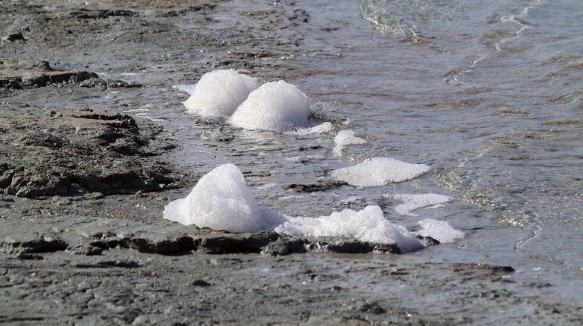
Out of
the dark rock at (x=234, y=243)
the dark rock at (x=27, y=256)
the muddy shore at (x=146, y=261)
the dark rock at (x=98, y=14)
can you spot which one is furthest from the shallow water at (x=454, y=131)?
the dark rock at (x=98, y=14)

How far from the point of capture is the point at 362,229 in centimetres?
439

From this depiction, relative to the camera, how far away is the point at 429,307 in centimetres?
353

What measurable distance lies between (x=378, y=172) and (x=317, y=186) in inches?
18.3

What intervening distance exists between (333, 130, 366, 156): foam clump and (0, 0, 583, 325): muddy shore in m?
1.05

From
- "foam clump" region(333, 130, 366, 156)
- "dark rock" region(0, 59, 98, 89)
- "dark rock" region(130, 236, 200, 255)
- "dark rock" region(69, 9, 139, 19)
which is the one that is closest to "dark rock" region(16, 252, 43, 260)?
"dark rock" region(130, 236, 200, 255)

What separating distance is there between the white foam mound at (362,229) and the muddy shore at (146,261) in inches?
4.1

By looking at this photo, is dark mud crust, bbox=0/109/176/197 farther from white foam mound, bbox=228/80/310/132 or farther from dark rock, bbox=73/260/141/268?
A: dark rock, bbox=73/260/141/268

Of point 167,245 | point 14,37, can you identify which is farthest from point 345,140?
point 14,37

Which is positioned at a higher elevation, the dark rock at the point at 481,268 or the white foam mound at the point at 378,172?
the dark rock at the point at 481,268

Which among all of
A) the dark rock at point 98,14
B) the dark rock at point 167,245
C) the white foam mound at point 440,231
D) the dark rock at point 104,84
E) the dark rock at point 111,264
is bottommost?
the white foam mound at point 440,231

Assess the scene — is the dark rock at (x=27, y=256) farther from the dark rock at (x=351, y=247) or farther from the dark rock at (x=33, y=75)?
the dark rock at (x=33, y=75)

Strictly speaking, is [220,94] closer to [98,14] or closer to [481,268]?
[481,268]

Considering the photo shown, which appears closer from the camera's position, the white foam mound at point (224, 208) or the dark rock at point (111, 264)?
the dark rock at point (111, 264)

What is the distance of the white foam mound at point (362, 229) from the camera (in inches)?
170
